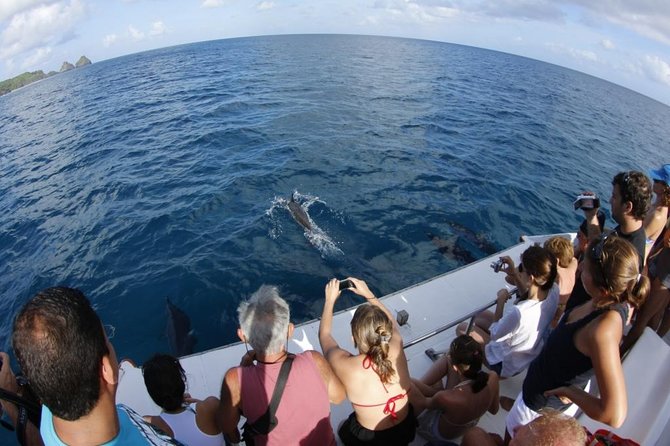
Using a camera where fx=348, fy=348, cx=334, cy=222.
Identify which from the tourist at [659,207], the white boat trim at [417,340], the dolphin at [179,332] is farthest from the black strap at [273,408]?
the dolphin at [179,332]

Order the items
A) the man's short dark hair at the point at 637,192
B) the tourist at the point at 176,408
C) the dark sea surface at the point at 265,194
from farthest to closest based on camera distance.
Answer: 1. the dark sea surface at the point at 265,194
2. the man's short dark hair at the point at 637,192
3. the tourist at the point at 176,408

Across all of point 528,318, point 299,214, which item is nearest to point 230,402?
point 528,318

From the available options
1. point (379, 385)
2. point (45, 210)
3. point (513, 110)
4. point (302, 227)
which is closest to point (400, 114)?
point (513, 110)

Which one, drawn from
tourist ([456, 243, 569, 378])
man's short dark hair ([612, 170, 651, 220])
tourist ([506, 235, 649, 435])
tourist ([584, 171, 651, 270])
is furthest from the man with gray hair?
man's short dark hair ([612, 170, 651, 220])

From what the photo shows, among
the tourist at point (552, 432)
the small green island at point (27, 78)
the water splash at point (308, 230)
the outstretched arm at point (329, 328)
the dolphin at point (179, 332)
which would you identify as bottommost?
the dolphin at point (179, 332)

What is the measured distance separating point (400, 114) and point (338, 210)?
13458 mm

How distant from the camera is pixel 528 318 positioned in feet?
11.2

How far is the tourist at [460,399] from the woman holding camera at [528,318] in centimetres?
49

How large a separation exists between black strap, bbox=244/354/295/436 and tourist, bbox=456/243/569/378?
7.76 feet

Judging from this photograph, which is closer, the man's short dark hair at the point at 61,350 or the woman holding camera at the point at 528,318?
the man's short dark hair at the point at 61,350

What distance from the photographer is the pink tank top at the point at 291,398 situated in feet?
7.48

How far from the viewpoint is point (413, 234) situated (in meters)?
9.65

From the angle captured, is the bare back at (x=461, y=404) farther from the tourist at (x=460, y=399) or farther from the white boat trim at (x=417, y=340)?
A: the white boat trim at (x=417, y=340)

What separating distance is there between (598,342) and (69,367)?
2.64 metres
